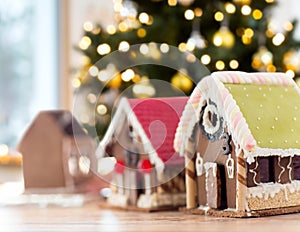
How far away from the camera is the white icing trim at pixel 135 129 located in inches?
57.7

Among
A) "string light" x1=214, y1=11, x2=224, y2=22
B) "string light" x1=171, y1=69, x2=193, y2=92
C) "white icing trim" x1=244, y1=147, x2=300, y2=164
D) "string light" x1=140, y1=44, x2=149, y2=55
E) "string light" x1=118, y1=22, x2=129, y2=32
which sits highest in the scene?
"string light" x1=214, y1=11, x2=224, y2=22

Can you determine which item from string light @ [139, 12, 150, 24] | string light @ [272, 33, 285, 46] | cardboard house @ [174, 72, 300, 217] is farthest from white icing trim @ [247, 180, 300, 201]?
string light @ [139, 12, 150, 24]

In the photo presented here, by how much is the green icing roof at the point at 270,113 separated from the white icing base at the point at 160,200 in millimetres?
347

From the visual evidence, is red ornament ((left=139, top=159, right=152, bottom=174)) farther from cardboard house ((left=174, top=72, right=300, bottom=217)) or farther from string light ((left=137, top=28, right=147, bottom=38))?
string light ((left=137, top=28, right=147, bottom=38))

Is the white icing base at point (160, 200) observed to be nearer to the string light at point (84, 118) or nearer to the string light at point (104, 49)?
the string light at point (84, 118)

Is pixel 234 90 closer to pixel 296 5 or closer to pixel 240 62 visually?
pixel 240 62

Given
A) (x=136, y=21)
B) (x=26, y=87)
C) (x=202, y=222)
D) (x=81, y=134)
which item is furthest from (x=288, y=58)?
(x=26, y=87)

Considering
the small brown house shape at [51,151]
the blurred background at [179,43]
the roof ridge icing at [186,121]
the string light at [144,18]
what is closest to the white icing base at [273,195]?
the roof ridge icing at [186,121]

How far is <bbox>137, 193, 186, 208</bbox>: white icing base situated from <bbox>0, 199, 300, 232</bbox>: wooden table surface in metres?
0.05

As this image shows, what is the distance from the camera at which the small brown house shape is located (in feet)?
5.83

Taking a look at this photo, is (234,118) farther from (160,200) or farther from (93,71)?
(93,71)

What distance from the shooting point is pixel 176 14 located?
95.9 inches

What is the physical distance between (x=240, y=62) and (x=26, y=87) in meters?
1.42

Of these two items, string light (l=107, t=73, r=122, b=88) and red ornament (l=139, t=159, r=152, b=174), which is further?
string light (l=107, t=73, r=122, b=88)
